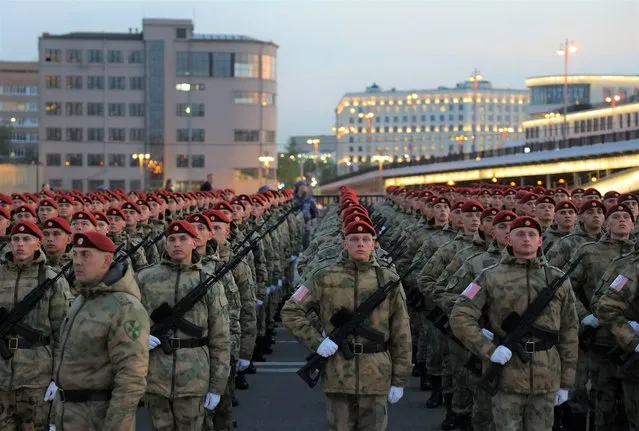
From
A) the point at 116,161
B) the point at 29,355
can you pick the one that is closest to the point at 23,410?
the point at 29,355

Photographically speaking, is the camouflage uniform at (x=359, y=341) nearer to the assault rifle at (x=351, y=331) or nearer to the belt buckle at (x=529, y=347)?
the assault rifle at (x=351, y=331)

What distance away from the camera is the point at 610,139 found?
200 ft

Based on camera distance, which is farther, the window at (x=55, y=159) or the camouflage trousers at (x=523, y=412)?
the window at (x=55, y=159)

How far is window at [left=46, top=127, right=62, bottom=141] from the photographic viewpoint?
103500 millimetres

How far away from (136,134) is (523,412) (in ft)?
314

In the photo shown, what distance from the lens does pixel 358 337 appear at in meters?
8.67

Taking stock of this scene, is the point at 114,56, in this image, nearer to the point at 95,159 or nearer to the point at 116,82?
the point at 116,82

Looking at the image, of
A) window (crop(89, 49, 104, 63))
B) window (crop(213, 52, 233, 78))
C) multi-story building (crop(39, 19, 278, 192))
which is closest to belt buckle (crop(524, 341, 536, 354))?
multi-story building (crop(39, 19, 278, 192))

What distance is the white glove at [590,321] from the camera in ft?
34.3

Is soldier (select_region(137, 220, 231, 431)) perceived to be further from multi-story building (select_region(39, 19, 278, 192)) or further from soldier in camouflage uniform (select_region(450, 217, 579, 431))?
multi-story building (select_region(39, 19, 278, 192))

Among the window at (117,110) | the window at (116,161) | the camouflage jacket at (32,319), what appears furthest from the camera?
the window at (116,161)

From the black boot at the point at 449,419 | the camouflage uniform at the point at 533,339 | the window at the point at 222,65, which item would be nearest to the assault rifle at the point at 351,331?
the camouflage uniform at the point at 533,339

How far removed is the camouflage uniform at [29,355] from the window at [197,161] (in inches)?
3583

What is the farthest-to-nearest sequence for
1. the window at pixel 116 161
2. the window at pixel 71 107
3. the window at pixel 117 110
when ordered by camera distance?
1. the window at pixel 116 161
2. the window at pixel 71 107
3. the window at pixel 117 110
